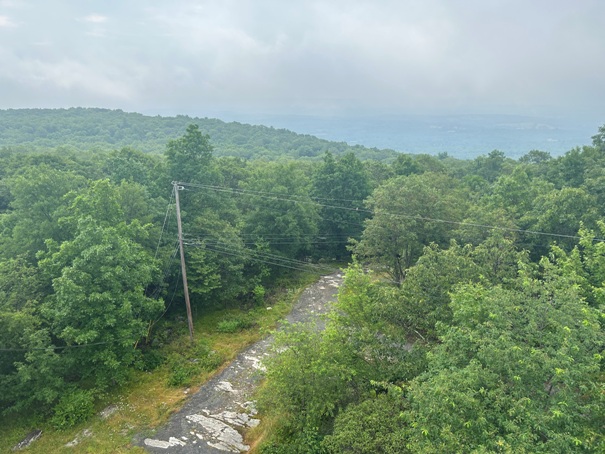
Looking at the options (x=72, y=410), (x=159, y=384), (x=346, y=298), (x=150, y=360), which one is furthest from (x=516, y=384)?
(x=150, y=360)

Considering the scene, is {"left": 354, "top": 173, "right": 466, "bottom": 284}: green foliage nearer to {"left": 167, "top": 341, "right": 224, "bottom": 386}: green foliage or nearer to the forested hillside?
{"left": 167, "top": 341, "right": 224, "bottom": 386}: green foliage

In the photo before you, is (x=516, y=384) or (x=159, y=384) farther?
(x=159, y=384)

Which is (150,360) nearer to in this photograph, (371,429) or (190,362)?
(190,362)

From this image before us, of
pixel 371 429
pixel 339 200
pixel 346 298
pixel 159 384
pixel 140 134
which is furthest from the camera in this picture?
pixel 140 134

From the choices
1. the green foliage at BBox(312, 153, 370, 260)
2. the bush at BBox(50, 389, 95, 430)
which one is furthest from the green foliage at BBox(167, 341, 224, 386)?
the green foliage at BBox(312, 153, 370, 260)

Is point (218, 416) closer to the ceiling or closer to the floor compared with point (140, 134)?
closer to the floor

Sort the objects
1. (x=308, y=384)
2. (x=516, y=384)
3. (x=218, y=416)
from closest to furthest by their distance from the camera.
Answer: (x=516, y=384)
(x=308, y=384)
(x=218, y=416)

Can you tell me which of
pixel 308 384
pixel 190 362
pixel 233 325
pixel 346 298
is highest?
pixel 346 298
